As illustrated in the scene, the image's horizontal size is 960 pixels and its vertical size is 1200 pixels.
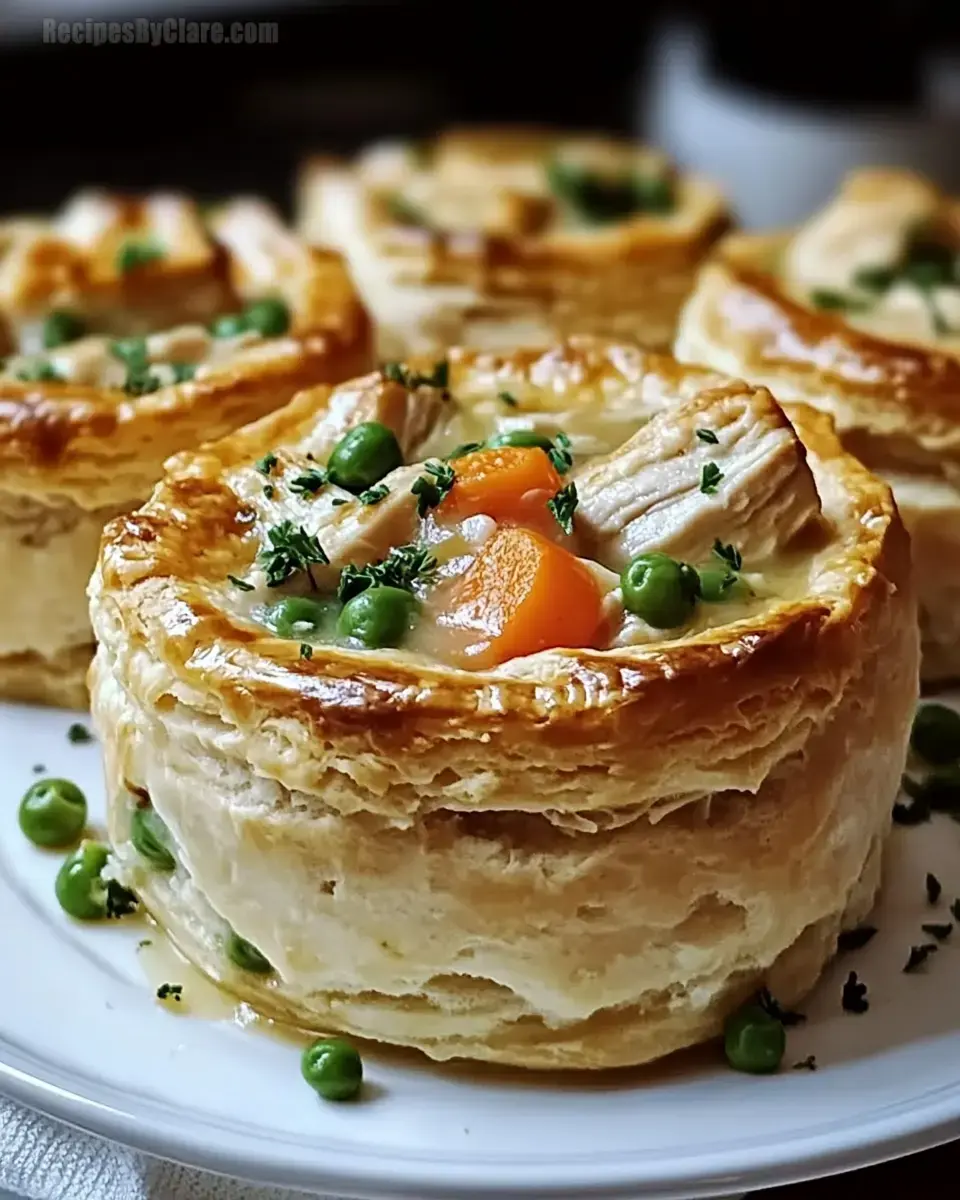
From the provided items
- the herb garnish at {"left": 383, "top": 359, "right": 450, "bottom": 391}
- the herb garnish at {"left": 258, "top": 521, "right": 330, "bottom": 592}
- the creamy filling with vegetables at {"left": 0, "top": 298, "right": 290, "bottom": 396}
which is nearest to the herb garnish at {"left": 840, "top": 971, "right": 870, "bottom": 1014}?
the herb garnish at {"left": 258, "top": 521, "right": 330, "bottom": 592}

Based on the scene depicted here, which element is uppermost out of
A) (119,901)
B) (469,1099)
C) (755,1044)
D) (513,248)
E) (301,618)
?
(301,618)

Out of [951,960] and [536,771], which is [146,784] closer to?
[536,771]

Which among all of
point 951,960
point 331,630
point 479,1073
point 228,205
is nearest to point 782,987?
point 951,960

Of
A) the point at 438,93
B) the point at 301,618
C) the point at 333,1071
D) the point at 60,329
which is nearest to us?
the point at 333,1071

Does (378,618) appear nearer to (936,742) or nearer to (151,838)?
(151,838)

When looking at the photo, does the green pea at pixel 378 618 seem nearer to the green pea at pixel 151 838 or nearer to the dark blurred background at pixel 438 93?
the green pea at pixel 151 838

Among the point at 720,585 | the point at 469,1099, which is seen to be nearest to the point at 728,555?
the point at 720,585
